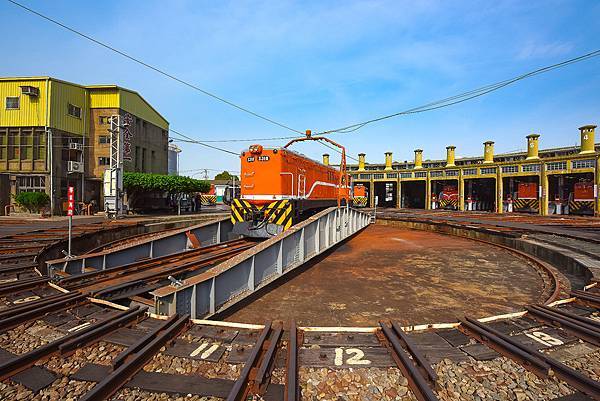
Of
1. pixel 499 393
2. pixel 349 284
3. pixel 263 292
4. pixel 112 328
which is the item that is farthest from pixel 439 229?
pixel 112 328

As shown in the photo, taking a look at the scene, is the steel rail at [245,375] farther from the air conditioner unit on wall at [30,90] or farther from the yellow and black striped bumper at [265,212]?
the air conditioner unit on wall at [30,90]

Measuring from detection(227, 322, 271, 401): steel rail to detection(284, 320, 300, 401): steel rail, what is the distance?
0.40 metres

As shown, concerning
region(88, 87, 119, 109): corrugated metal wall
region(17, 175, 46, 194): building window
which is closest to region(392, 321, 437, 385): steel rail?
region(17, 175, 46, 194): building window

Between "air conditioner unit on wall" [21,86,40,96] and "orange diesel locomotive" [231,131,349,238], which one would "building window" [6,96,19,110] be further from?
"orange diesel locomotive" [231,131,349,238]

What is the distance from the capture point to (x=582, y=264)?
30.7ft

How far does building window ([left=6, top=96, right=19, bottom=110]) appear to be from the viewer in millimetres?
29109

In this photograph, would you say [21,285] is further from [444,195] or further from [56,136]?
[444,195]

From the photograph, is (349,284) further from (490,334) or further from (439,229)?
(439,229)

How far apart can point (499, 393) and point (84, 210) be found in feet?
113

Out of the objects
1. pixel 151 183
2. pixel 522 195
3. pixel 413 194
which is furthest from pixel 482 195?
pixel 151 183

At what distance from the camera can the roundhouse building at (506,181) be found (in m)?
30.4

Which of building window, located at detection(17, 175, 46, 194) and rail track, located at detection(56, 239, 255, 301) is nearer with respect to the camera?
rail track, located at detection(56, 239, 255, 301)

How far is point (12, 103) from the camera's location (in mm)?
29203

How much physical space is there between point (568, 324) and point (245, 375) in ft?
16.7
